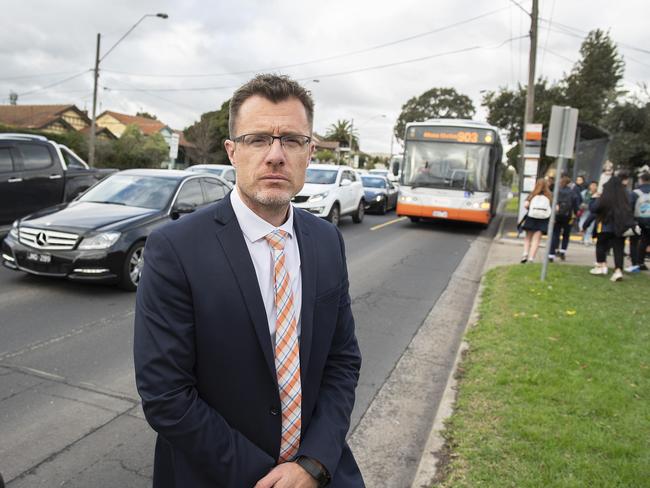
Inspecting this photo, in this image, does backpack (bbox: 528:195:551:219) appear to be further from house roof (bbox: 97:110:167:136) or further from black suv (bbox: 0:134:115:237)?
house roof (bbox: 97:110:167:136)

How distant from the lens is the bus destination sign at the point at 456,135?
52.2ft

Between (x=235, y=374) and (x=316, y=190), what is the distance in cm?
1312

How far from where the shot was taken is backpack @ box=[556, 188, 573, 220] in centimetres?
1087

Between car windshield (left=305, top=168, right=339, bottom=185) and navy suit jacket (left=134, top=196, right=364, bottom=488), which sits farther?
car windshield (left=305, top=168, right=339, bottom=185)

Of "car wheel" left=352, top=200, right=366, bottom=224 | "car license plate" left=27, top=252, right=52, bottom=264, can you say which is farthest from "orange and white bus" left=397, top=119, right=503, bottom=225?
"car license plate" left=27, top=252, right=52, bottom=264

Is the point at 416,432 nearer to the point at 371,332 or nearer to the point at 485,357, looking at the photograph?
the point at 485,357

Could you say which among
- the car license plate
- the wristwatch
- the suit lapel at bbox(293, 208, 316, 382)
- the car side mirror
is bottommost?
the car license plate

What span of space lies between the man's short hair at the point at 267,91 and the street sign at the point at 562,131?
792 centimetres

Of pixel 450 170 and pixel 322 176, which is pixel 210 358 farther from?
pixel 450 170

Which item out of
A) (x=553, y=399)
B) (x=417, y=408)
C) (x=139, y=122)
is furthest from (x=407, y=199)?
(x=139, y=122)

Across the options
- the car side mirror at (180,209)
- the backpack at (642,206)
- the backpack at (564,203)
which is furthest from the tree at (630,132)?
the car side mirror at (180,209)

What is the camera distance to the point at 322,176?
15883mm

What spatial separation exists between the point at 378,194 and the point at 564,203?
10.6m

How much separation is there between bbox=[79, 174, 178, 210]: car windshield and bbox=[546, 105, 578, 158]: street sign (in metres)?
6.21
